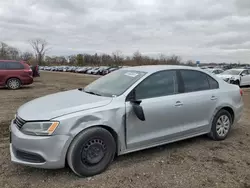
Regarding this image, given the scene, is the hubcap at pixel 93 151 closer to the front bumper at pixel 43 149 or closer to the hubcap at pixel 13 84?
the front bumper at pixel 43 149

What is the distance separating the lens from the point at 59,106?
3141mm

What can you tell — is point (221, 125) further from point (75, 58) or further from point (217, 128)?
point (75, 58)

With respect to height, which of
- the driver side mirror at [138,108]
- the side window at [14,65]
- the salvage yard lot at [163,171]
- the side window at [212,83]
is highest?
the side window at [14,65]

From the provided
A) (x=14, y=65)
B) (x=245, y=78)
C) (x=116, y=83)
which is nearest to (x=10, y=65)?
(x=14, y=65)

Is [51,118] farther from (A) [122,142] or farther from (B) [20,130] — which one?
(A) [122,142]

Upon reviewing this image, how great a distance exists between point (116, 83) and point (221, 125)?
230 cm

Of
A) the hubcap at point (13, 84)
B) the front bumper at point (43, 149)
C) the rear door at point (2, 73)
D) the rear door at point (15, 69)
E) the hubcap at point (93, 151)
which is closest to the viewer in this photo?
the front bumper at point (43, 149)

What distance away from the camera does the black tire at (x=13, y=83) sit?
12023 mm

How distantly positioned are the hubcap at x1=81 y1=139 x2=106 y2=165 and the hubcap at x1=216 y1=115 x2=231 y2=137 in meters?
2.49

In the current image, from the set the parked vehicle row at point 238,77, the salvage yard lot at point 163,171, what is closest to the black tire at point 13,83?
the salvage yard lot at point 163,171

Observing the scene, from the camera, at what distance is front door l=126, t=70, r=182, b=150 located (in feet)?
11.1

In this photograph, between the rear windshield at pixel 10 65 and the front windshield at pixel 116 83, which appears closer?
the front windshield at pixel 116 83

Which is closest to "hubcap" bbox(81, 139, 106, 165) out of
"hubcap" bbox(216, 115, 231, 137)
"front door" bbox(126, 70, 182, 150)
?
"front door" bbox(126, 70, 182, 150)

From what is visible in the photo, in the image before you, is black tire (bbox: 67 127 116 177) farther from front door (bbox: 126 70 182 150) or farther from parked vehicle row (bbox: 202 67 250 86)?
parked vehicle row (bbox: 202 67 250 86)
